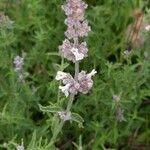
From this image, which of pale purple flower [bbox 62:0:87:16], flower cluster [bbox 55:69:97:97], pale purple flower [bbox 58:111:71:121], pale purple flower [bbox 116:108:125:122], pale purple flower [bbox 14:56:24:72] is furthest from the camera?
pale purple flower [bbox 116:108:125:122]

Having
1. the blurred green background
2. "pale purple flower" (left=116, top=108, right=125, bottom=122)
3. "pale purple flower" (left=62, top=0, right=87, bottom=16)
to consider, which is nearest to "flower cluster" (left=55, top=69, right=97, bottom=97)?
"pale purple flower" (left=62, top=0, right=87, bottom=16)

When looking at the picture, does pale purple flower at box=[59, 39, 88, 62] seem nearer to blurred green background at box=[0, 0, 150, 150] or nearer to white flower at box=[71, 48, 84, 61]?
white flower at box=[71, 48, 84, 61]

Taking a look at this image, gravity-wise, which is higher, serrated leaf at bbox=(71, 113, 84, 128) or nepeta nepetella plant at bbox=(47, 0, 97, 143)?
nepeta nepetella plant at bbox=(47, 0, 97, 143)

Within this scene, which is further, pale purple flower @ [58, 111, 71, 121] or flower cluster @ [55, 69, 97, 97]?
pale purple flower @ [58, 111, 71, 121]

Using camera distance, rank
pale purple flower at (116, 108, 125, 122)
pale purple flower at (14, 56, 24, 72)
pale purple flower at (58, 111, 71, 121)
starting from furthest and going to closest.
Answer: pale purple flower at (116, 108, 125, 122) < pale purple flower at (14, 56, 24, 72) < pale purple flower at (58, 111, 71, 121)

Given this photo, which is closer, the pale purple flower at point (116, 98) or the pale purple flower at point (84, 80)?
the pale purple flower at point (84, 80)

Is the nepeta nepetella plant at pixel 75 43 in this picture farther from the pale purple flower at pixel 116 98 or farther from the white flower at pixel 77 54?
the pale purple flower at pixel 116 98

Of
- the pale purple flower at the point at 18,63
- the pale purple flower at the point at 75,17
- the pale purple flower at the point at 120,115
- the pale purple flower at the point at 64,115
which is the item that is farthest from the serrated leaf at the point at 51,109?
the pale purple flower at the point at 120,115

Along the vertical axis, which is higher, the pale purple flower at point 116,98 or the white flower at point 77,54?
the white flower at point 77,54

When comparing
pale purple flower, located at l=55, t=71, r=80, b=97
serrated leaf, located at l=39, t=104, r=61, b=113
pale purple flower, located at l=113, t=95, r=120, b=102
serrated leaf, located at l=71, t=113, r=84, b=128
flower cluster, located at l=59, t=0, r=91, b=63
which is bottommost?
serrated leaf, located at l=71, t=113, r=84, b=128
